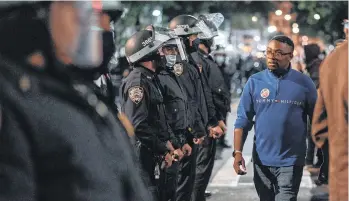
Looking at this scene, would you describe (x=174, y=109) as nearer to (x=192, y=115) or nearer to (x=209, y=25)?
(x=192, y=115)

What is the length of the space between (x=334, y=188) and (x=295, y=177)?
2.62 m

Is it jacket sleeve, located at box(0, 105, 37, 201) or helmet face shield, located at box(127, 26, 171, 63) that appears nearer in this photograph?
jacket sleeve, located at box(0, 105, 37, 201)

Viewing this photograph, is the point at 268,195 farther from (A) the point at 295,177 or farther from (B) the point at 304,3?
(B) the point at 304,3

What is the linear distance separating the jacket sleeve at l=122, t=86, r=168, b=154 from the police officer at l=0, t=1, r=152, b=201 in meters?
3.63

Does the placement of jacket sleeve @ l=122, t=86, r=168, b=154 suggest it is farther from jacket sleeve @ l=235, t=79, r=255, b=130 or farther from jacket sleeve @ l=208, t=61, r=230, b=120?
jacket sleeve @ l=208, t=61, r=230, b=120

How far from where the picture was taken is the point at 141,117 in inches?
233

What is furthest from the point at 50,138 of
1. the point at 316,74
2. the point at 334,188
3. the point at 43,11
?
the point at 316,74

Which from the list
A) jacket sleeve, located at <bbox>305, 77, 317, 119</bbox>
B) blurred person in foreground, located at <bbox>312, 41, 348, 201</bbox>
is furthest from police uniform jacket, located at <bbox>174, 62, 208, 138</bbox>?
blurred person in foreground, located at <bbox>312, 41, 348, 201</bbox>

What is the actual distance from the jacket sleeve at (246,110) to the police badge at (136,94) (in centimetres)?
85

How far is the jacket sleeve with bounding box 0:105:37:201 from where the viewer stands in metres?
2.09

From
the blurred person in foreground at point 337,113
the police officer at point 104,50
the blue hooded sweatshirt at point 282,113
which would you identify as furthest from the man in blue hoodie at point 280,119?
the police officer at point 104,50

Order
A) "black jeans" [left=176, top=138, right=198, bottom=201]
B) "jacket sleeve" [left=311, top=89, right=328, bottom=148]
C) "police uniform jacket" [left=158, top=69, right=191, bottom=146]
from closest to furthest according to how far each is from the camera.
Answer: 1. "jacket sleeve" [left=311, top=89, right=328, bottom=148]
2. "police uniform jacket" [left=158, top=69, right=191, bottom=146]
3. "black jeans" [left=176, top=138, right=198, bottom=201]

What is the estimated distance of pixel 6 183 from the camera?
211 centimetres

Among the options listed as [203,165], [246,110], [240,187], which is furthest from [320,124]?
[240,187]
